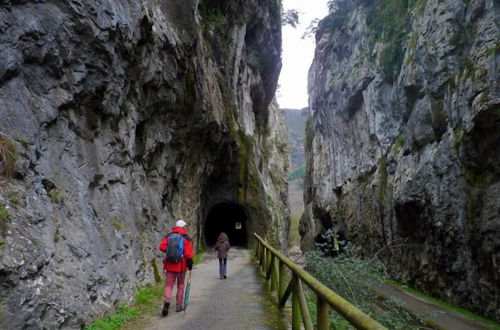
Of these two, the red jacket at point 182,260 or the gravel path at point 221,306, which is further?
the red jacket at point 182,260

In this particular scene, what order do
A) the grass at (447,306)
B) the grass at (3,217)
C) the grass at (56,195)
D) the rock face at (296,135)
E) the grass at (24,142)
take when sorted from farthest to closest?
the rock face at (296,135) < the grass at (447,306) < the grass at (56,195) < the grass at (24,142) < the grass at (3,217)

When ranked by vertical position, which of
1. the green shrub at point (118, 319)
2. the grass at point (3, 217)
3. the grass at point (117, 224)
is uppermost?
the grass at point (3, 217)

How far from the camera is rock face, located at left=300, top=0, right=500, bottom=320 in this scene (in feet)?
39.8

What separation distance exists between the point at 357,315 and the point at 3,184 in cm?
440

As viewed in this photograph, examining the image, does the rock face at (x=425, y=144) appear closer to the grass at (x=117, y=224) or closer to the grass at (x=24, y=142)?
the grass at (x=117, y=224)

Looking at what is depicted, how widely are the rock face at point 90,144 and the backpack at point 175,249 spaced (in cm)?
104

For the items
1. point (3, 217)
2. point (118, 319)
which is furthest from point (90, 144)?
point (118, 319)

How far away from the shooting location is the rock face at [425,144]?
1212cm

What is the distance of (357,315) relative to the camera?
2482 mm

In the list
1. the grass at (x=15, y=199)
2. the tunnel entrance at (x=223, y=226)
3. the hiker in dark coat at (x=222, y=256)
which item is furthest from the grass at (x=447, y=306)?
the tunnel entrance at (x=223, y=226)

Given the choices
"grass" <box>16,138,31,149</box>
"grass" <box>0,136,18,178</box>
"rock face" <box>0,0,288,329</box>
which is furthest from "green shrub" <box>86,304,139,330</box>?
"grass" <box>16,138,31,149</box>

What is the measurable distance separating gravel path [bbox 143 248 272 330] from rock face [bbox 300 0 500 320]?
6941mm

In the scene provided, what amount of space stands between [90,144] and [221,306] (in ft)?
13.5

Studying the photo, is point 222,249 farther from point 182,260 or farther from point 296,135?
point 296,135
